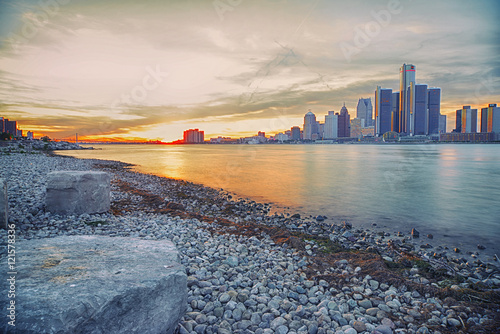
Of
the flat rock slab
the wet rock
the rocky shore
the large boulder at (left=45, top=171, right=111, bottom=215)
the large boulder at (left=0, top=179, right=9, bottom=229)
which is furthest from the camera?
the wet rock

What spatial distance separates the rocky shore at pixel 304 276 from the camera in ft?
14.5

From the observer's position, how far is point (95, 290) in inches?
119

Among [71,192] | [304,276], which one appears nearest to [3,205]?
[71,192]

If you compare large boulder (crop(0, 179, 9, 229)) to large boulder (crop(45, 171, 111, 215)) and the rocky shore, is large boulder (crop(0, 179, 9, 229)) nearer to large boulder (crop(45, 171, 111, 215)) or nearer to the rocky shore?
the rocky shore

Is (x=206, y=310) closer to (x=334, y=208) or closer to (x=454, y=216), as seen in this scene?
(x=334, y=208)

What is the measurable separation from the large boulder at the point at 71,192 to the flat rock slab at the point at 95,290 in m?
5.28

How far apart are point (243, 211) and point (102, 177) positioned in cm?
Answer: 678

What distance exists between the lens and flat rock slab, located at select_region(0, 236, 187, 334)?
2697 mm

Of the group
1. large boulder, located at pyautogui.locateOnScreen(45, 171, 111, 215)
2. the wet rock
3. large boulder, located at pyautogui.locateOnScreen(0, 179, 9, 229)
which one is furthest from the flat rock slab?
the wet rock

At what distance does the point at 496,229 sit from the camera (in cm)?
1209

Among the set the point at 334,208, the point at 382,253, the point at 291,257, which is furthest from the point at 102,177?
the point at 334,208

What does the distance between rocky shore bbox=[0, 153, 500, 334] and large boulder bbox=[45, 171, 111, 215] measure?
34 cm

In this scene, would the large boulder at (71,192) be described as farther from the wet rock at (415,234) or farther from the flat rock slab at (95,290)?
the wet rock at (415,234)

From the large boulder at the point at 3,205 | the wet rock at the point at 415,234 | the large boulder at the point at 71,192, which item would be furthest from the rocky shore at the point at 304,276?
the wet rock at the point at 415,234
